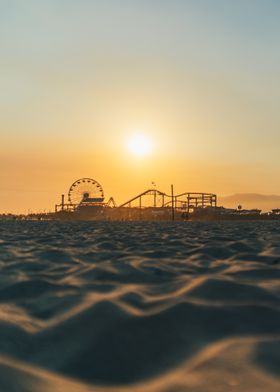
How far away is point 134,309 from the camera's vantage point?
601cm

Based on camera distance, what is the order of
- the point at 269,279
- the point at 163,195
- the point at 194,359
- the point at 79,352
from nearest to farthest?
the point at 194,359 < the point at 79,352 < the point at 269,279 < the point at 163,195

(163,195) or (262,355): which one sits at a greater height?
(163,195)

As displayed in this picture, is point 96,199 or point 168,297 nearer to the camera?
point 168,297

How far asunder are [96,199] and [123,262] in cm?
15013

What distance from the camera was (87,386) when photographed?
3.42m

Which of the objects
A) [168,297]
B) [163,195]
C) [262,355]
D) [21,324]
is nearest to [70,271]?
[168,297]

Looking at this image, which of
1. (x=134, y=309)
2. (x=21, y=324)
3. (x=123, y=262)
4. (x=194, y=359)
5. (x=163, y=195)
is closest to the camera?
(x=194, y=359)

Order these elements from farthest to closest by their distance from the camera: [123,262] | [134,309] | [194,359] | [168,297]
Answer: [123,262] < [168,297] < [134,309] < [194,359]

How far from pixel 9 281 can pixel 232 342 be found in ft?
17.8

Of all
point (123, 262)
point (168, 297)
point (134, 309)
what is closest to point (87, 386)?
point (134, 309)

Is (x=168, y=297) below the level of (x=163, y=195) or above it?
below

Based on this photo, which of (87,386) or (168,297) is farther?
(168,297)

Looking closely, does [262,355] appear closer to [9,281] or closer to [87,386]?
[87,386]

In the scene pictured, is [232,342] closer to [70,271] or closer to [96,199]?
[70,271]
